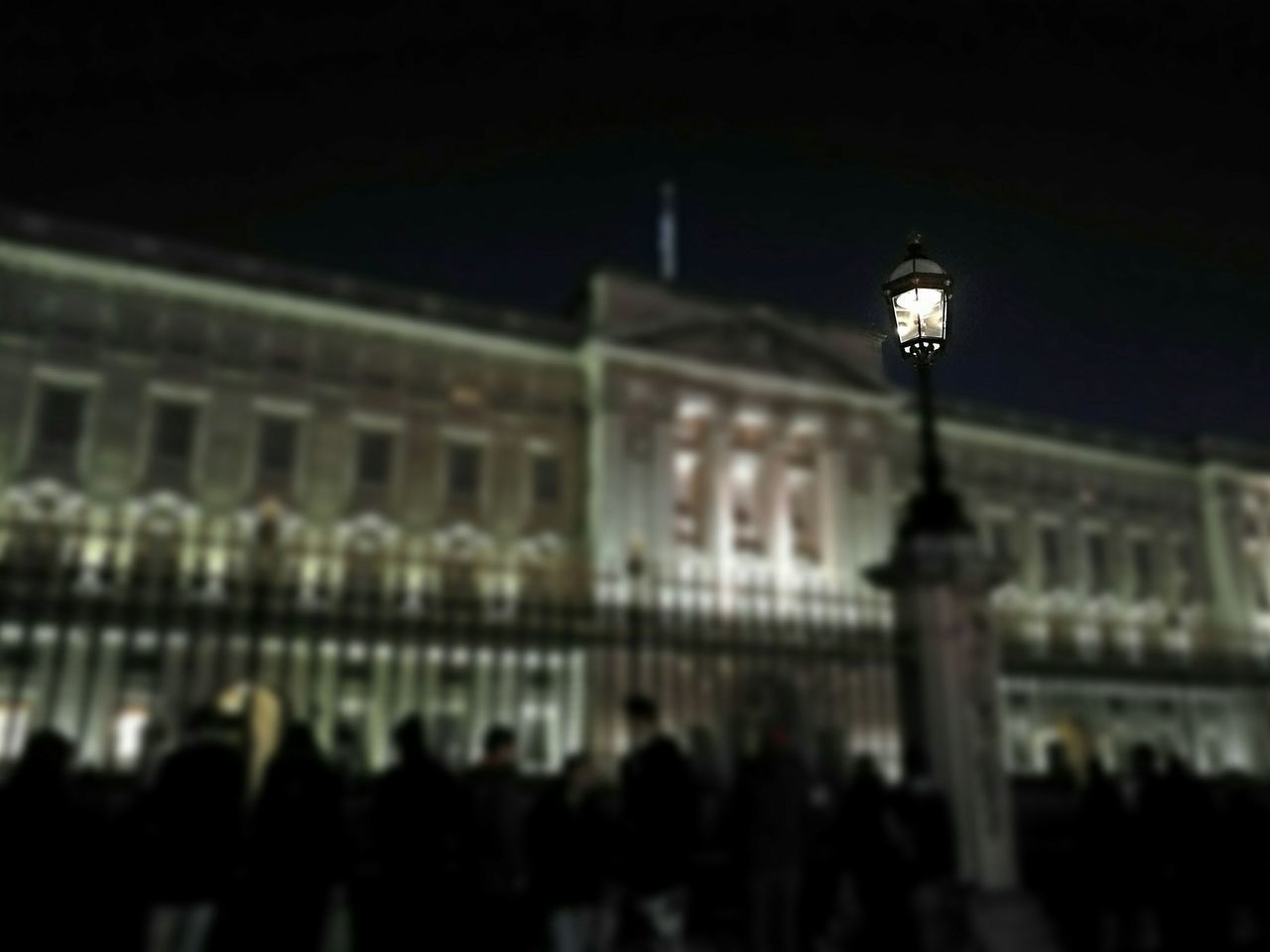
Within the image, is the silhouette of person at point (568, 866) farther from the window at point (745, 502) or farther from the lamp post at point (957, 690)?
the window at point (745, 502)

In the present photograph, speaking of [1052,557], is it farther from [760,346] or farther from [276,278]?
[276,278]

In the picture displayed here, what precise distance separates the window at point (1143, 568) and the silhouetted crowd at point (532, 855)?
35.7 m

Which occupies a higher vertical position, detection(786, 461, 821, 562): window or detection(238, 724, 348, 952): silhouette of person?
detection(786, 461, 821, 562): window

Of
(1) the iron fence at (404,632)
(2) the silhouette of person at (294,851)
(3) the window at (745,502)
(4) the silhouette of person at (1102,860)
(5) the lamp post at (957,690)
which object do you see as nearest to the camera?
(2) the silhouette of person at (294,851)

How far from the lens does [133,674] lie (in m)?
23.8

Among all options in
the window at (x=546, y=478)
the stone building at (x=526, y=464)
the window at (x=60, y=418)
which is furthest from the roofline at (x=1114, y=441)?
the window at (x=60, y=418)

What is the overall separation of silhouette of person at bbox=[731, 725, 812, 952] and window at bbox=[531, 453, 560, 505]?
24942mm

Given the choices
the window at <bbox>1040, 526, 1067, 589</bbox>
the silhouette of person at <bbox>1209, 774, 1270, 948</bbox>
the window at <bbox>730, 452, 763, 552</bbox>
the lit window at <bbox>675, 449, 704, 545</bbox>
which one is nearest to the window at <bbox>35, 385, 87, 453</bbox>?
the lit window at <bbox>675, 449, 704, 545</bbox>

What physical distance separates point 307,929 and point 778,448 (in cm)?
2946

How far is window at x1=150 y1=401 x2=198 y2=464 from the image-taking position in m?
27.4

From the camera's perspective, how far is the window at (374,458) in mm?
29672

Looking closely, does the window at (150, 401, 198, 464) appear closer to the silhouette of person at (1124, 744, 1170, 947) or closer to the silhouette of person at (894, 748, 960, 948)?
the silhouette of person at (894, 748, 960, 948)

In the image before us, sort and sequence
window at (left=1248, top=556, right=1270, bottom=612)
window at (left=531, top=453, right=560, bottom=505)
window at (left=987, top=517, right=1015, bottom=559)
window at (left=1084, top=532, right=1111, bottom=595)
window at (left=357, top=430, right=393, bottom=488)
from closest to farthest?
window at (left=357, top=430, right=393, bottom=488), window at (left=531, top=453, right=560, bottom=505), window at (left=987, top=517, right=1015, bottom=559), window at (left=1084, top=532, right=1111, bottom=595), window at (left=1248, top=556, right=1270, bottom=612)

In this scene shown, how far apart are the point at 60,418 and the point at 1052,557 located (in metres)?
33.9
